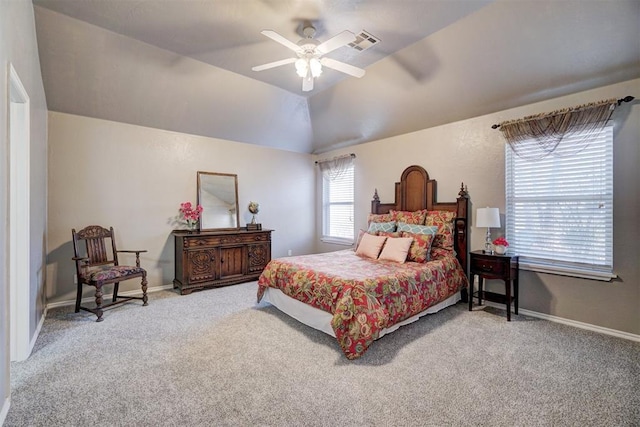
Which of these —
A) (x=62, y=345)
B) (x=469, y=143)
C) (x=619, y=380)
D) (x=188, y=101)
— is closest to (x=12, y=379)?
(x=62, y=345)

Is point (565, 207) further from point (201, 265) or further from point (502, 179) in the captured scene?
point (201, 265)

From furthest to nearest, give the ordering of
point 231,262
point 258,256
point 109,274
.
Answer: point 258,256
point 231,262
point 109,274

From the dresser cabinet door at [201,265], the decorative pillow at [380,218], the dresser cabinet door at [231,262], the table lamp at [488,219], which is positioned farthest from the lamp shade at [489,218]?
the dresser cabinet door at [201,265]

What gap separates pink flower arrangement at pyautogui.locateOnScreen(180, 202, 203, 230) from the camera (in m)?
4.62

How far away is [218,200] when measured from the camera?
200 inches

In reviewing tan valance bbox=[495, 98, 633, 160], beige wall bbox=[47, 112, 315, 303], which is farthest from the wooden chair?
tan valance bbox=[495, 98, 633, 160]

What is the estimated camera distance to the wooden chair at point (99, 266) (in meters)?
3.32

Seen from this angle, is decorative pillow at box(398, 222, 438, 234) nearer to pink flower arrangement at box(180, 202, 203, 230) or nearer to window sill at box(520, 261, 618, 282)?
window sill at box(520, 261, 618, 282)

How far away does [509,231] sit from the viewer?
3.65m

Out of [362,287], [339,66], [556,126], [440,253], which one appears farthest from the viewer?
[440,253]

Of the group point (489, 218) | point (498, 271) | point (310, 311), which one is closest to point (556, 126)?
point (489, 218)

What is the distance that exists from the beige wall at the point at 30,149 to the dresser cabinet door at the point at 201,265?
1619mm

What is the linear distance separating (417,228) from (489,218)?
0.86 metres

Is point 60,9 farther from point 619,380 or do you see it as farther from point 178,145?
point 619,380
